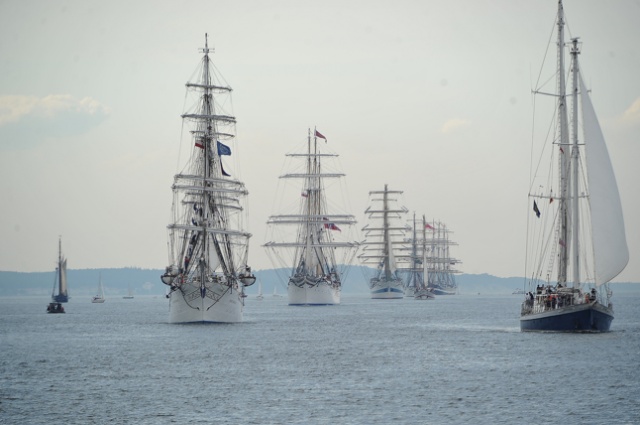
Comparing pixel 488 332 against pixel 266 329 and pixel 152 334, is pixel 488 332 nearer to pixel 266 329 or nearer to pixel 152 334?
pixel 266 329

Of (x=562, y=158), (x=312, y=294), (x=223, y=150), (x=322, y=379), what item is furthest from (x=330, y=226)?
(x=322, y=379)

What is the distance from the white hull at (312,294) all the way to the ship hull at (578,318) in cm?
9789

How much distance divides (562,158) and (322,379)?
84.4 feet

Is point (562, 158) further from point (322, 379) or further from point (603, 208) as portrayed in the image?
point (322, 379)

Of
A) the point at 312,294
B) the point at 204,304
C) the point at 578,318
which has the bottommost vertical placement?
the point at 312,294

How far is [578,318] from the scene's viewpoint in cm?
6631

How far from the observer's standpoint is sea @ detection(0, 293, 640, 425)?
133 feet

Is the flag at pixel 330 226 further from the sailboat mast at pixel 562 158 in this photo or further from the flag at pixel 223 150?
the sailboat mast at pixel 562 158

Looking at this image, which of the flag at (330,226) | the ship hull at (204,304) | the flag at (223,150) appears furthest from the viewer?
the flag at (330,226)

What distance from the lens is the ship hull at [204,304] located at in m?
86.2

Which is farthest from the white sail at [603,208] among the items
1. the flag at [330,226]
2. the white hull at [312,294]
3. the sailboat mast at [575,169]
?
the white hull at [312,294]

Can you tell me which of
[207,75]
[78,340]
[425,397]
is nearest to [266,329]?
[78,340]

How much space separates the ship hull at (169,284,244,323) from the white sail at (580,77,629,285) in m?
33.5

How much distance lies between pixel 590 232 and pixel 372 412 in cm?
2783
